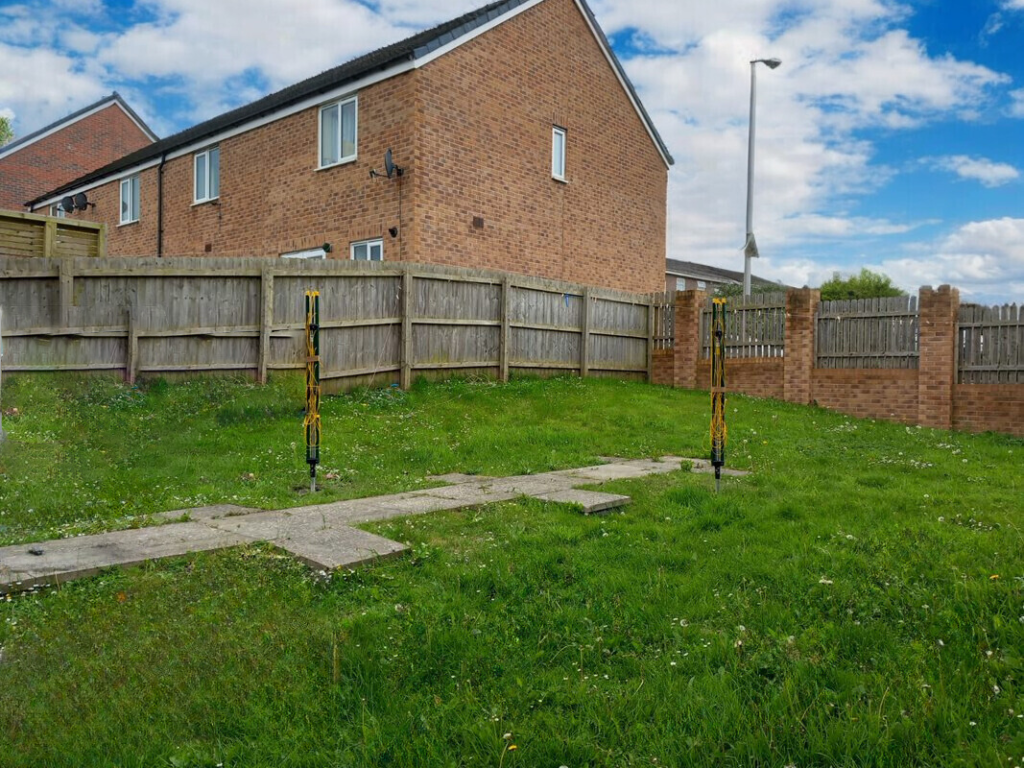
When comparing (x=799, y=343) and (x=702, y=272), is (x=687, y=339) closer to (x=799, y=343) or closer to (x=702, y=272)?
(x=799, y=343)

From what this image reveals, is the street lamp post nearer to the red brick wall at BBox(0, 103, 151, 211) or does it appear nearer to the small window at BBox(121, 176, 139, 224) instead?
the small window at BBox(121, 176, 139, 224)

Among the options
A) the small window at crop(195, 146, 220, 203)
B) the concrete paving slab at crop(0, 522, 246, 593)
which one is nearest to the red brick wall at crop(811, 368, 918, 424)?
the concrete paving slab at crop(0, 522, 246, 593)

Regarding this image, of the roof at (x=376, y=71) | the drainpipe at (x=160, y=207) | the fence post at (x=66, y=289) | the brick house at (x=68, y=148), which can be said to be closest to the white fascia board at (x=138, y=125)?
the brick house at (x=68, y=148)

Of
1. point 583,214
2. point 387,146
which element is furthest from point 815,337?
point 387,146

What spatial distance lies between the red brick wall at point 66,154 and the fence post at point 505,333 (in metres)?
30.2

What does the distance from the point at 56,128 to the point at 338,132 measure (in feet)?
81.3

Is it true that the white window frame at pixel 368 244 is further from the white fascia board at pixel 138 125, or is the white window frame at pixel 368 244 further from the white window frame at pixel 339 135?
the white fascia board at pixel 138 125

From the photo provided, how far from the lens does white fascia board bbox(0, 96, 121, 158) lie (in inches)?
1384

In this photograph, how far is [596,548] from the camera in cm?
516

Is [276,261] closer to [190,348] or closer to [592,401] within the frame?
[190,348]

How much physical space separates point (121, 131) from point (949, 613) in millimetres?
42846

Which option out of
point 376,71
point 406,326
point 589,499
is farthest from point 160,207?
point 589,499

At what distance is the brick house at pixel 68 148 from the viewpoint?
35.5 metres

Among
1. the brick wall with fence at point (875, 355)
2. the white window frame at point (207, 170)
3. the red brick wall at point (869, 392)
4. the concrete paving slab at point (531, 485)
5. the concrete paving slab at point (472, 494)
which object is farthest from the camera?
the white window frame at point (207, 170)
